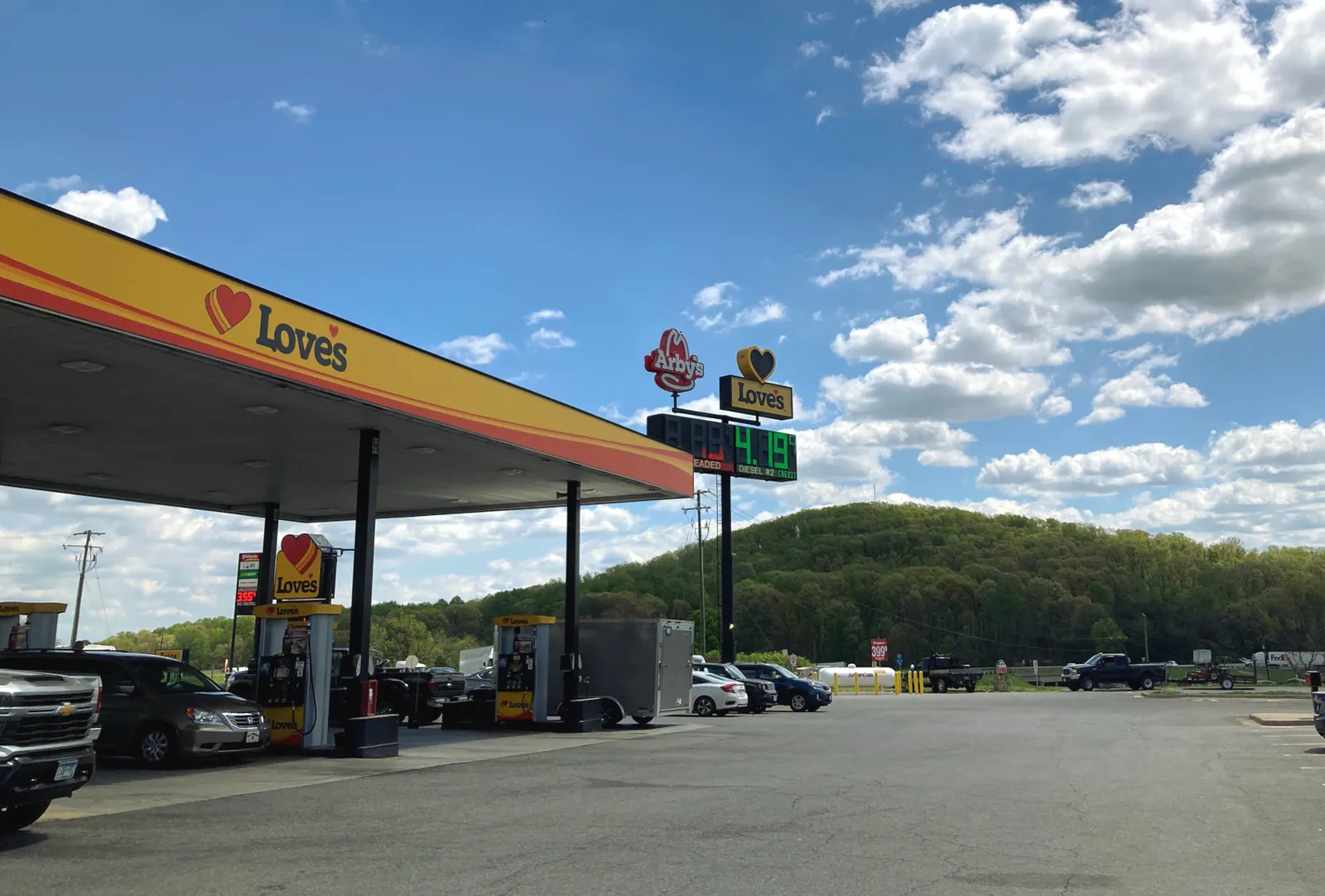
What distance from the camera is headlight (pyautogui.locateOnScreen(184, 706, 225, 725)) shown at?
579 inches

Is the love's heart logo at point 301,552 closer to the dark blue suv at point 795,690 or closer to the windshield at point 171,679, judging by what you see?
the windshield at point 171,679

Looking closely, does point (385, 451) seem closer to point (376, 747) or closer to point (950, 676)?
point (376, 747)

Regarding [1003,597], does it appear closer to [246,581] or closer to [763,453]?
[763,453]

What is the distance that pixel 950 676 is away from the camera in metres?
53.0

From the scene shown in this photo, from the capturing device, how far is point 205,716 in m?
14.8

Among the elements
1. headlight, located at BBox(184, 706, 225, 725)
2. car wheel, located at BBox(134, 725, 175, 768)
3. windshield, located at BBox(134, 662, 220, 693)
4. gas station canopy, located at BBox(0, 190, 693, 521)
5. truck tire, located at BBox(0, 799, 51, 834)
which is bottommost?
truck tire, located at BBox(0, 799, 51, 834)

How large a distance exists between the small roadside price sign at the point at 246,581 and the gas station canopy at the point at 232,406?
334 inches

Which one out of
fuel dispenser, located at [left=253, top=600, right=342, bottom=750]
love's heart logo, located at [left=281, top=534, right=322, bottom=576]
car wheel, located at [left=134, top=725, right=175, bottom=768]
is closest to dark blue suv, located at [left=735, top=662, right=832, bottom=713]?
fuel dispenser, located at [left=253, top=600, right=342, bottom=750]

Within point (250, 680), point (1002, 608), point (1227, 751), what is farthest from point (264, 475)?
point (1002, 608)

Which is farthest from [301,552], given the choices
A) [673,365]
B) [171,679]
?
[673,365]

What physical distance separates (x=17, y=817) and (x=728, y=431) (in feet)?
116

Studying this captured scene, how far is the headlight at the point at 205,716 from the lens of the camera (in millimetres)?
14711

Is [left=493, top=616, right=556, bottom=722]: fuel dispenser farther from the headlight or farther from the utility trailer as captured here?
the headlight

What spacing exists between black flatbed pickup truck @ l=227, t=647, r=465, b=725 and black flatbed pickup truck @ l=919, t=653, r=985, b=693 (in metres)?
31.7
